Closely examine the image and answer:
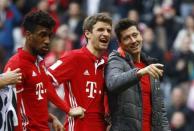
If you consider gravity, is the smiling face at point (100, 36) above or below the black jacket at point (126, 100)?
above

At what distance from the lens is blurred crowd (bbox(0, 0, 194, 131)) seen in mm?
14672

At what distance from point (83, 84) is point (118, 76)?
514 millimetres

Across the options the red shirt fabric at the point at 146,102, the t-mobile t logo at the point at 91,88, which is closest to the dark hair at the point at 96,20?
the t-mobile t logo at the point at 91,88

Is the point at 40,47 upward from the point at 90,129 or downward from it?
upward

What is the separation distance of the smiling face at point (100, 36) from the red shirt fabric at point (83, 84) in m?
0.14

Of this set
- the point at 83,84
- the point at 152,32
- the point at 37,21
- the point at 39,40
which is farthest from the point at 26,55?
the point at 152,32

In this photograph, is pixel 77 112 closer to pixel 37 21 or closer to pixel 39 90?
pixel 39 90

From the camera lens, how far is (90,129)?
8820 mm

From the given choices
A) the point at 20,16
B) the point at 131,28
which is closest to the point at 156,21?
the point at 20,16

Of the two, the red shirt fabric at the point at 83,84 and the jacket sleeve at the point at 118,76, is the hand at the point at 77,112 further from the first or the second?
the jacket sleeve at the point at 118,76

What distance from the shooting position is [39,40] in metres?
8.43

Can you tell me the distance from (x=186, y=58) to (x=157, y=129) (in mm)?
6699

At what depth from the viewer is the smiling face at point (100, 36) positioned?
29.2 feet

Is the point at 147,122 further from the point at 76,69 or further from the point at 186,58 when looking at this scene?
the point at 186,58
